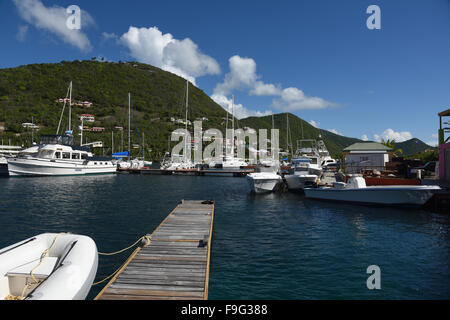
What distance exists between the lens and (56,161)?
42.0 meters

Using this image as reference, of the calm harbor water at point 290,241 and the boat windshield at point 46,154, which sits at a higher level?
the boat windshield at point 46,154

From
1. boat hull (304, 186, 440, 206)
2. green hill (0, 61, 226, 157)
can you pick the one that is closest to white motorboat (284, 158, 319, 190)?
boat hull (304, 186, 440, 206)

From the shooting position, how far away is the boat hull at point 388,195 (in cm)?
1741

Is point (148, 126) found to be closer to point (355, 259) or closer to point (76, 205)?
point (76, 205)

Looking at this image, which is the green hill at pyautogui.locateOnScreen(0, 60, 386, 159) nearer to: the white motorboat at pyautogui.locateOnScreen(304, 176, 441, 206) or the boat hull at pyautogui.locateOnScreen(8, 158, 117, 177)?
the boat hull at pyautogui.locateOnScreen(8, 158, 117, 177)

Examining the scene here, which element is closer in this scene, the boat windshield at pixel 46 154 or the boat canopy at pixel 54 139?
the boat windshield at pixel 46 154

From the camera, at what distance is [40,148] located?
41.7m

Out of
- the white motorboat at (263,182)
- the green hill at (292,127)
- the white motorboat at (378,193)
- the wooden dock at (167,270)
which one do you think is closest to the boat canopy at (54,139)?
the white motorboat at (263,182)

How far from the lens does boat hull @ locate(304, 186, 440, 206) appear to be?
17406mm

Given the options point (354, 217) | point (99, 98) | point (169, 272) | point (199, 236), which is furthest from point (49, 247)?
point (99, 98)

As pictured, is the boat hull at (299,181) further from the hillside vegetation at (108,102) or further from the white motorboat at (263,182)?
the hillside vegetation at (108,102)

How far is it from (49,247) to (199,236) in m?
5.01

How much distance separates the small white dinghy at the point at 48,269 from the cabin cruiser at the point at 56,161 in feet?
134
